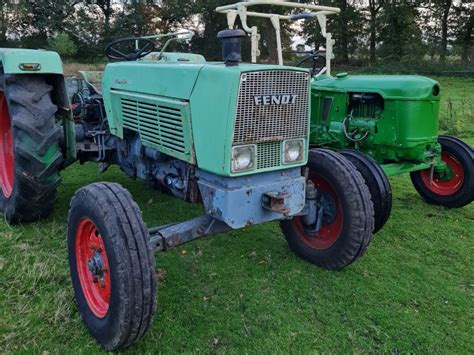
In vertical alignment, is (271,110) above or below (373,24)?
below

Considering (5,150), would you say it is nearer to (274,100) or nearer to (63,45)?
(274,100)

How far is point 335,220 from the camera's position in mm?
3203

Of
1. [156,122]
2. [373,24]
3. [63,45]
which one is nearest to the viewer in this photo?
[156,122]

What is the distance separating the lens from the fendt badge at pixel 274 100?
2.38 m

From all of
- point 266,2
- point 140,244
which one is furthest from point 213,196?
point 266,2

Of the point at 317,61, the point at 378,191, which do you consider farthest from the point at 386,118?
the point at 317,61

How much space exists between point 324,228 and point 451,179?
2.14 metres

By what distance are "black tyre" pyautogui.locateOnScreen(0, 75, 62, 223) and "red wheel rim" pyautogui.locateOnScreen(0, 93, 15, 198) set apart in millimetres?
504

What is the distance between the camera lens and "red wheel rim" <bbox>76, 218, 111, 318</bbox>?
241cm

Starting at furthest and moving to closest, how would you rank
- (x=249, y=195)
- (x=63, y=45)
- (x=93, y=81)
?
1. (x=63, y=45)
2. (x=93, y=81)
3. (x=249, y=195)

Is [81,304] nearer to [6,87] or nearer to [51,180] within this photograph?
[51,180]

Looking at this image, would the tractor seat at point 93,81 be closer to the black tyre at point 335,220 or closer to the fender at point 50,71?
the fender at point 50,71

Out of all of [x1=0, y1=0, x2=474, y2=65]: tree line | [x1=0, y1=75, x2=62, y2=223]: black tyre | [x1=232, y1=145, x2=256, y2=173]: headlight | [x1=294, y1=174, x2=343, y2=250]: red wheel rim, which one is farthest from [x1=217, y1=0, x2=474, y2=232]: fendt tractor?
[x1=0, y1=0, x2=474, y2=65]: tree line

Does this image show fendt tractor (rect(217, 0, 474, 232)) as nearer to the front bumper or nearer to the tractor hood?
the tractor hood
